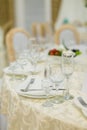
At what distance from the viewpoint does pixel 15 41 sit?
3.59 metres

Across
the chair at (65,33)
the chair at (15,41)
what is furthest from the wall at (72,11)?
the chair at (15,41)

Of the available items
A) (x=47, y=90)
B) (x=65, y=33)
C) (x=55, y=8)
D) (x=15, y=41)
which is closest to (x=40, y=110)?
(x=47, y=90)

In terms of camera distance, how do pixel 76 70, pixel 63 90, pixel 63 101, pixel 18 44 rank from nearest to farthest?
pixel 63 101 < pixel 63 90 < pixel 76 70 < pixel 18 44

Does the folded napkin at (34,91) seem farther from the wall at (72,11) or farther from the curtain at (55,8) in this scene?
the wall at (72,11)

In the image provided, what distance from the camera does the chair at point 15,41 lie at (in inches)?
136

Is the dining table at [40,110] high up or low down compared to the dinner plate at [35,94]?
down

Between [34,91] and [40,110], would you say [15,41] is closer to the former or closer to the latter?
[34,91]

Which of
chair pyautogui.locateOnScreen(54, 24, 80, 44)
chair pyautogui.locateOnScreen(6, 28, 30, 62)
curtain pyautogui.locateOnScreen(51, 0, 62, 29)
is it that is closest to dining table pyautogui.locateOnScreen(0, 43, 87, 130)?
chair pyautogui.locateOnScreen(6, 28, 30, 62)

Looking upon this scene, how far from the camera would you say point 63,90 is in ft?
5.24

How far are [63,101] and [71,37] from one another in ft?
8.44

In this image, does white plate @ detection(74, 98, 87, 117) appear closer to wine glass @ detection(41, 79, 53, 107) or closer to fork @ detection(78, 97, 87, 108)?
fork @ detection(78, 97, 87, 108)

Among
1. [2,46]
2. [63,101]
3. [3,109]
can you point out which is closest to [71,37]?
[3,109]

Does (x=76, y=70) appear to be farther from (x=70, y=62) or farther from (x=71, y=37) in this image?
(x=71, y=37)

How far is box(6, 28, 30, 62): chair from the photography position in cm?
346
